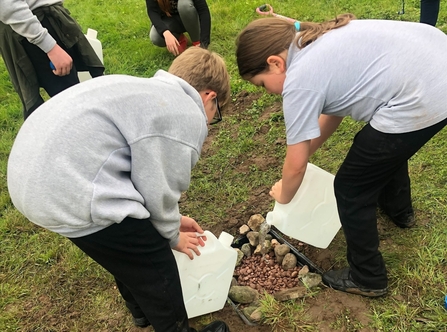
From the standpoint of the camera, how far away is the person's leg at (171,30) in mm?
4699

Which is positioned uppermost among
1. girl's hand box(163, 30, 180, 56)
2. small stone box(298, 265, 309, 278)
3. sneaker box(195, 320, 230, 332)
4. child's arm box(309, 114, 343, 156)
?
child's arm box(309, 114, 343, 156)

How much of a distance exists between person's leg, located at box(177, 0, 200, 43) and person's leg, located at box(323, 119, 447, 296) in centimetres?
325

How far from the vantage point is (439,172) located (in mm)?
2689

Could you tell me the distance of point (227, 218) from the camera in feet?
8.98

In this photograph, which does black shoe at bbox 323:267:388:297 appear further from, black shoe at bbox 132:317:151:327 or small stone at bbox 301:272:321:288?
black shoe at bbox 132:317:151:327

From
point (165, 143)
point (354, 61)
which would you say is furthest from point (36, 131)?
point (354, 61)

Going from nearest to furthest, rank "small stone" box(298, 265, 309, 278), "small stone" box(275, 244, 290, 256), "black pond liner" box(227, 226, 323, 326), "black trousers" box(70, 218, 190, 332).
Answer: "black trousers" box(70, 218, 190, 332) < "black pond liner" box(227, 226, 323, 326) < "small stone" box(298, 265, 309, 278) < "small stone" box(275, 244, 290, 256)

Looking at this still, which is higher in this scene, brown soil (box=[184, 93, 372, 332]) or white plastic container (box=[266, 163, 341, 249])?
white plastic container (box=[266, 163, 341, 249])

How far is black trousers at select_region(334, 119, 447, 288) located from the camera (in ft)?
5.62

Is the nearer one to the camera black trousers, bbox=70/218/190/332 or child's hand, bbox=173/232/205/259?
black trousers, bbox=70/218/190/332

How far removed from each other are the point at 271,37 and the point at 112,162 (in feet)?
2.70

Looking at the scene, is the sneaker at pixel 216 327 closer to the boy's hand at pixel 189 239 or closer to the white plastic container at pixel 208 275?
the white plastic container at pixel 208 275

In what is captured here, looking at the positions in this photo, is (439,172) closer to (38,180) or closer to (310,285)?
Answer: (310,285)

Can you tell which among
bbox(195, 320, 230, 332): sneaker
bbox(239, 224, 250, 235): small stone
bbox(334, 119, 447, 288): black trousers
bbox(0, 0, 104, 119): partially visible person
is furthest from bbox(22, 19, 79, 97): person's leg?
bbox(334, 119, 447, 288): black trousers
